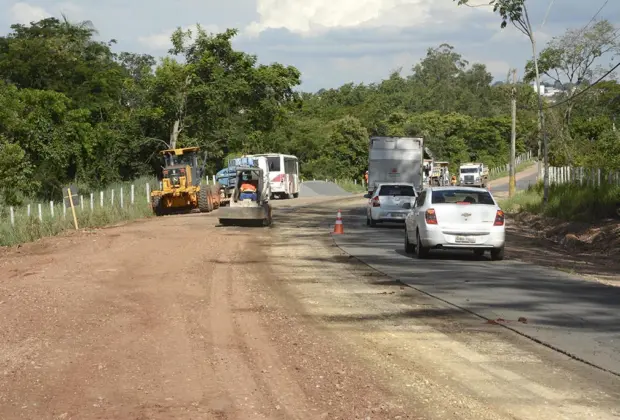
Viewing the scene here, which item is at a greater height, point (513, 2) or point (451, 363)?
point (513, 2)

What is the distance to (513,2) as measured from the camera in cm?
Answer: 4472

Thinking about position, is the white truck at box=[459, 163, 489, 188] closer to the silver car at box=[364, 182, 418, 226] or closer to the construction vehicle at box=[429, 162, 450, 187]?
the construction vehicle at box=[429, 162, 450, 187]

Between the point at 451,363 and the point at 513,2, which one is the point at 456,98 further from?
the point at 451,363

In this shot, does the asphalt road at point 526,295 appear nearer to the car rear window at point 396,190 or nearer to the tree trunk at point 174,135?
the car rear window at point 396,190

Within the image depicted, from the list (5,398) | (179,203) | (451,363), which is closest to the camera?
(5,398)

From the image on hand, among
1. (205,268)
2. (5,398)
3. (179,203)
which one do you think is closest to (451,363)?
(5,398)

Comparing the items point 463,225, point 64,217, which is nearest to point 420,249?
point 463,225

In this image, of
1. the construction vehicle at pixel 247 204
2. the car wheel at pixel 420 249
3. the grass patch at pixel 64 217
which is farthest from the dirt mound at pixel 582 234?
the grass patch at pixel 64 217

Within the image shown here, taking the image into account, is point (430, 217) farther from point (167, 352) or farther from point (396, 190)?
point (396, 190)

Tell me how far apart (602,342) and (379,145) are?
3583 cm

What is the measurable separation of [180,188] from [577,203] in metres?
17.3

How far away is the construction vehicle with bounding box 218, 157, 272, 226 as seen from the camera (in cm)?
3300

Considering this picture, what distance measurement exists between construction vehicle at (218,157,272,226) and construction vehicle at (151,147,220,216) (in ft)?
26.9

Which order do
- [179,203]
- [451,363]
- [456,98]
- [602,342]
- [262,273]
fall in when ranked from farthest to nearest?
[456,98], [179,203], [262,273], [602,342], [451,363]
